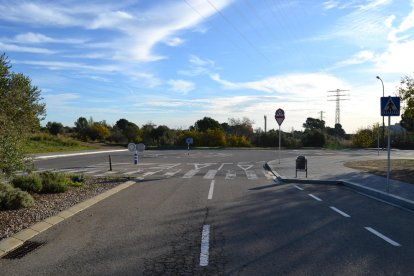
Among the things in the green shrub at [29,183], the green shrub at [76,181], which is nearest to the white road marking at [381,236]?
the green shrub at [29,183]

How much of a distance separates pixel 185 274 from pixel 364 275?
7.71 feet

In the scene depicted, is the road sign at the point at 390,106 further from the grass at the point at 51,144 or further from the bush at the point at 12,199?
the grass at the point at 51,144

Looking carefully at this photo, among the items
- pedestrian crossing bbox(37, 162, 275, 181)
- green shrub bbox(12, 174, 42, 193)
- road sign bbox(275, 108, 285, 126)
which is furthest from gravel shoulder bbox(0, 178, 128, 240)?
road sign bbox(275, 108, 285, 126)

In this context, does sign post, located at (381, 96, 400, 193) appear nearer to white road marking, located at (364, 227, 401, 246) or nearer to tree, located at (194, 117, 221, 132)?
white road marking, located at (364, 227, 401, 246)

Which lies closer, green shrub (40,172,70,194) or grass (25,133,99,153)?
green shrub (40,172,70,194)

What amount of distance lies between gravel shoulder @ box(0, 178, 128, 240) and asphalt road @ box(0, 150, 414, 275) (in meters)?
0.61

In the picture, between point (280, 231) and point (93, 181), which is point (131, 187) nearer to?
point (93, 181)

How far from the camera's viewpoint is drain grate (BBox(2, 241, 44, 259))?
649 centimetres

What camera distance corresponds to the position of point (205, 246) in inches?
271

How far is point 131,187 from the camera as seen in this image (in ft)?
50.2

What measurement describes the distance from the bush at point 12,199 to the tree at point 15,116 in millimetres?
433

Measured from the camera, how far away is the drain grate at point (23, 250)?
6.49 m

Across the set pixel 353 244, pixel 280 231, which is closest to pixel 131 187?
pixel 280 231

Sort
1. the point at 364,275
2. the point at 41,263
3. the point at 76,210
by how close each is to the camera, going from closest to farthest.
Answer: the point at 364,275 < the point at 41,263 < the point at 76,210
